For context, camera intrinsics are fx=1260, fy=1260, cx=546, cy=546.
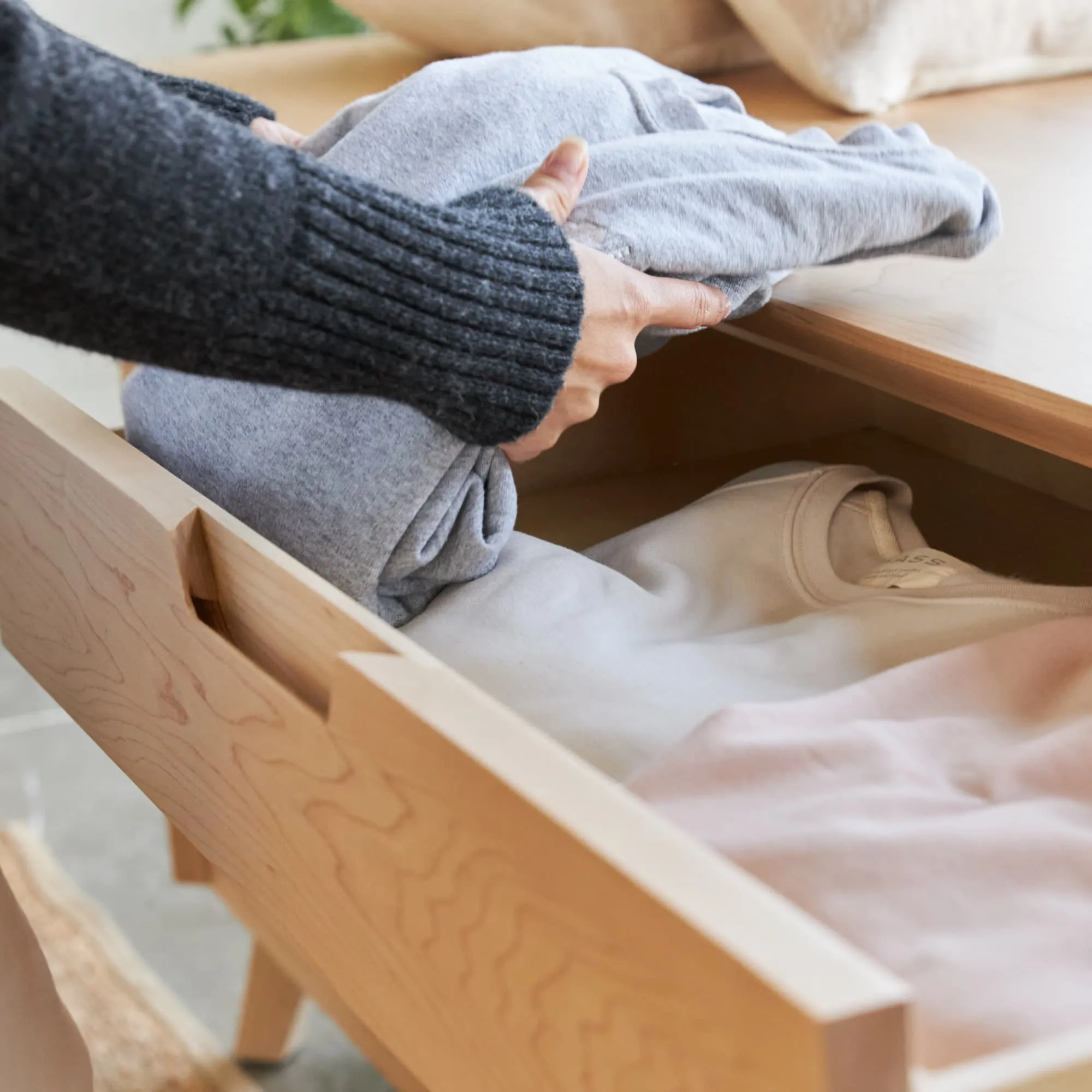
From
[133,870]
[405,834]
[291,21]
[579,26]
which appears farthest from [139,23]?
[405,834]

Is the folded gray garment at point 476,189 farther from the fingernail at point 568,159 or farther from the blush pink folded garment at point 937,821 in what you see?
the blush pink folded garment at point 937,821

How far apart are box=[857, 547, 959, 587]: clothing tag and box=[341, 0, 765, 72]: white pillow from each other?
695 mm

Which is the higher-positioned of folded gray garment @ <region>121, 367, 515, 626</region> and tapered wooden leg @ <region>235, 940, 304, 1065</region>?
folded gray garment @ <region>121, 367, 515, 626</region>

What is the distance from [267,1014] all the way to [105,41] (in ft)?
5.13

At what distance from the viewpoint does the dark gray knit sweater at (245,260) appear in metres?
0.41

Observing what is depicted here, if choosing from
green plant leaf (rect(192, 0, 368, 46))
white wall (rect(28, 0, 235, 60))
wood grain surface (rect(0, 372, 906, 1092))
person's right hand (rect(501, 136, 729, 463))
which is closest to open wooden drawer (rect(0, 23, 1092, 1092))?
wood grain surface (rect(0, 372, 906, 1092))

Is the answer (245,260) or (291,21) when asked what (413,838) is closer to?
(245,260)

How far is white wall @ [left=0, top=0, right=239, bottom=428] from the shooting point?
Answer: 1923 millimetres

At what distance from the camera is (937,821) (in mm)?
393

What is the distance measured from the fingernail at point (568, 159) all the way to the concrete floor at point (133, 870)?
824 mm

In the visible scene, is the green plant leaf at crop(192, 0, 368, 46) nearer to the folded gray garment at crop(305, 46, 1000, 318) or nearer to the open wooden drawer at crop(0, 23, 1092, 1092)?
the open wooden drawer at crop(0, 23, 1092, 1092)

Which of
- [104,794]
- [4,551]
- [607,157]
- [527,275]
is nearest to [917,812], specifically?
[527,275]

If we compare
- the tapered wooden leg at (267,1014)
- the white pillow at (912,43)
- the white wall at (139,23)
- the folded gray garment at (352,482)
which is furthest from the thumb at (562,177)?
the white wall at (139,23)

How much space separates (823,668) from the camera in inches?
22.0
